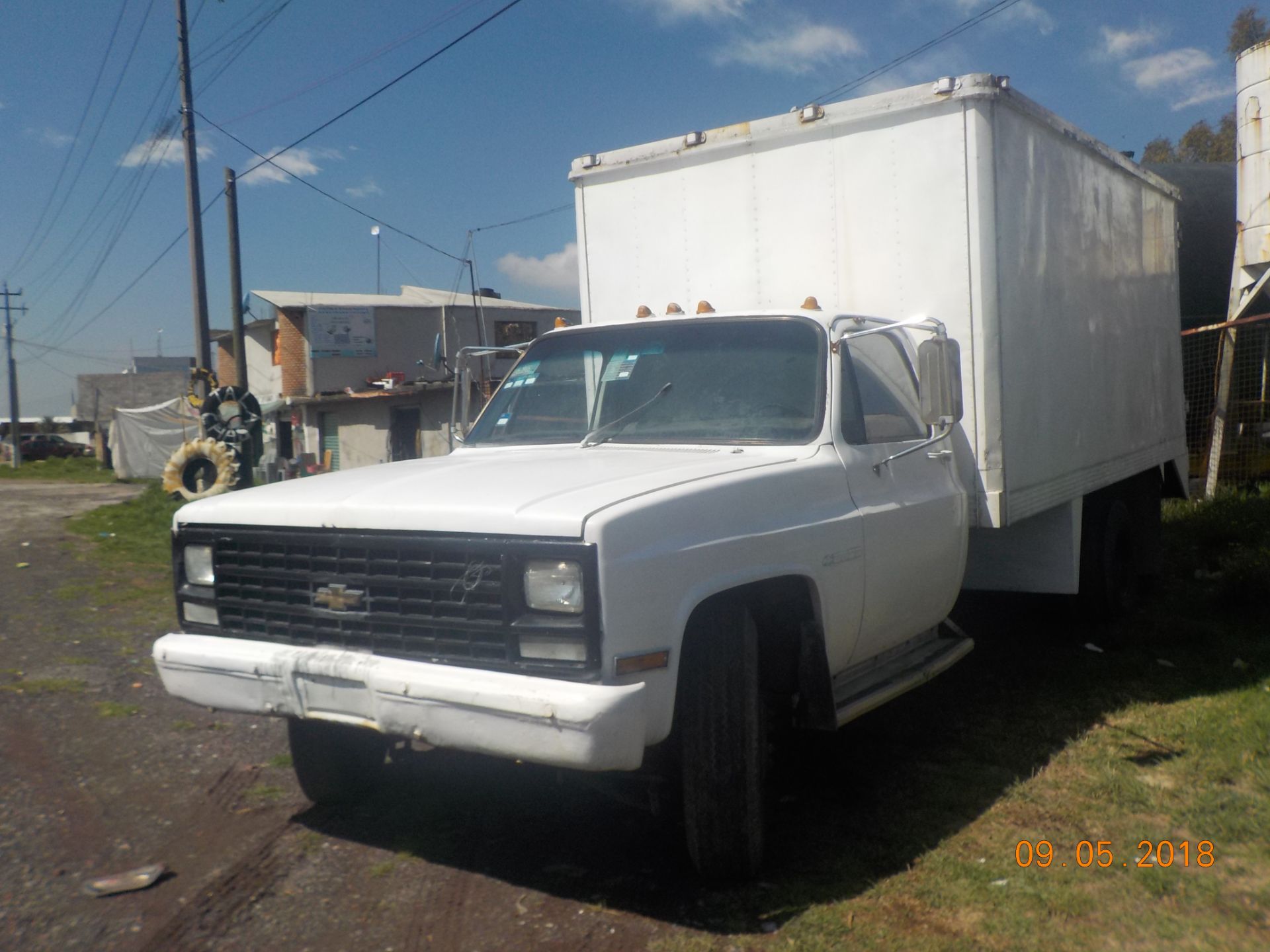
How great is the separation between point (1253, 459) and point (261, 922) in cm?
1204

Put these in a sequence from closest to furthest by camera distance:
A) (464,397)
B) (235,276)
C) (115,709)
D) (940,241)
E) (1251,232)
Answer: (940,241) → (464,397) → (115,709) → (1251,232) → (235,276)

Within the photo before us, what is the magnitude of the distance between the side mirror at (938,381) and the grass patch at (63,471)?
1199 inches

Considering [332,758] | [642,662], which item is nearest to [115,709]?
[332,758]

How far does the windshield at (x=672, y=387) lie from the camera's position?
4289 millimetres

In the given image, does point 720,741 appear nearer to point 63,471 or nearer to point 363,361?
point 363,361

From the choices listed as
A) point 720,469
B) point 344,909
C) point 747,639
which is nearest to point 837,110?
point 720,469

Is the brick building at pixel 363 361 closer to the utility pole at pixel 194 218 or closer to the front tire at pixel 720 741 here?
the utility pole at pixel 194 218

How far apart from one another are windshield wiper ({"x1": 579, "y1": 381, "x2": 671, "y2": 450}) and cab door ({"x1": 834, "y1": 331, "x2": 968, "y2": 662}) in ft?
2.45

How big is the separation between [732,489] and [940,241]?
2.26m

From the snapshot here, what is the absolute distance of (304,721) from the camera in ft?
13.7

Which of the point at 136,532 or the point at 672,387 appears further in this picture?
the point at 136,532

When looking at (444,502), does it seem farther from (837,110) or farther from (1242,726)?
(1242,726)

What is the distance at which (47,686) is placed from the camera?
20.3ft
